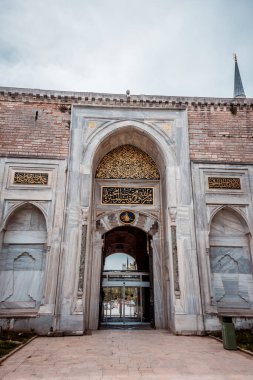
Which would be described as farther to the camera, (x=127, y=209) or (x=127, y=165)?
(x=127, y=165)

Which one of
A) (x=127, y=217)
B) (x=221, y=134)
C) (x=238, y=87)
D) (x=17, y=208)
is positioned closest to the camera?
(x=17, y=208)

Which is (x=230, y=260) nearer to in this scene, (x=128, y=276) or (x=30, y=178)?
(x=128, y=276)

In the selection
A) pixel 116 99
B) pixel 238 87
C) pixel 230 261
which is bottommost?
pixel 230 261

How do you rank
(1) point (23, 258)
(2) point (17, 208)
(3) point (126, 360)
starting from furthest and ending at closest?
(2) point (17, 208) < (1) point (23, 258) < (3) point (126, 360)

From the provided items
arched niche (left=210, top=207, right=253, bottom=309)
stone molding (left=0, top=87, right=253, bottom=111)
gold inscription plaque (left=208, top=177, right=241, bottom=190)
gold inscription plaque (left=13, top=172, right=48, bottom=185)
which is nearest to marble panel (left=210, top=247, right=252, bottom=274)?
arched niche (left=210, top=207, right=253, bottom=309)

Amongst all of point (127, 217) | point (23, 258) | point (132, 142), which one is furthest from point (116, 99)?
point (23, 258)

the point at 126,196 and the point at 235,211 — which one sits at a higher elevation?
the point at 126,196

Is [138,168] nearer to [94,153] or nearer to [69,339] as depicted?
[94,153]

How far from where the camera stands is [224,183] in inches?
306

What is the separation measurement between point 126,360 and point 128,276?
4865 mm

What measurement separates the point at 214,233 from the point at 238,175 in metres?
1.79

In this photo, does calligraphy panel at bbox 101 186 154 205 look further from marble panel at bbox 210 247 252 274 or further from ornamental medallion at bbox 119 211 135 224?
marble panel at bbox 210 247 252 274

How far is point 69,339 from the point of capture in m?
5.74

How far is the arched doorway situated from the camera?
859 cm
